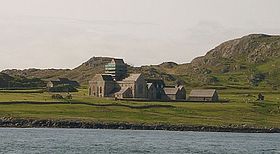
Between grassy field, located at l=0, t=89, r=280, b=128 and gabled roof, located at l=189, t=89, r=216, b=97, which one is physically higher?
gabled roof, located at l=189, t=89, r=216, b=97

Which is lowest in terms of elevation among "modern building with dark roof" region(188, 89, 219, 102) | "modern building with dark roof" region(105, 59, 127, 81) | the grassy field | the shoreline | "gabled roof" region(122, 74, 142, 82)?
the shoreline

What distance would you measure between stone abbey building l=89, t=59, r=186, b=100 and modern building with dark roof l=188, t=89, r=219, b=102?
115 inches

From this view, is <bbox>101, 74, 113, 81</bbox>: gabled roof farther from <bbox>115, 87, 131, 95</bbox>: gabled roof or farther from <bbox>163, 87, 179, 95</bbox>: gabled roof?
<bbox>163, 87, 179, 95</bbox>: gabled roof

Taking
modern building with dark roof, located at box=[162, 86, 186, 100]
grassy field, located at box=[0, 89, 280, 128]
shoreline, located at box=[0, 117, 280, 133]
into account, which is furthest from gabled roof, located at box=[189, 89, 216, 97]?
shoreline, located at box=[0, 117, 280, 133]

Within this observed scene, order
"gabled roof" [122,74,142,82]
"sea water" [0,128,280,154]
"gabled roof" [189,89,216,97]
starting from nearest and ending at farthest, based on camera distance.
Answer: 1. "sea water" [0,128,280,154]
2. "gabled roof" [189,89,216,97]
3. "gabled roof" [122,74,142,82]

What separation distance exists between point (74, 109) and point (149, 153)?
58.5 meters

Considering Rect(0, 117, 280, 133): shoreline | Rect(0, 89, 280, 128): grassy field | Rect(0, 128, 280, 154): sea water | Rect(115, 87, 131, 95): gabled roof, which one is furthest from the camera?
Rect(115, 87, 131, 95): gabled roof

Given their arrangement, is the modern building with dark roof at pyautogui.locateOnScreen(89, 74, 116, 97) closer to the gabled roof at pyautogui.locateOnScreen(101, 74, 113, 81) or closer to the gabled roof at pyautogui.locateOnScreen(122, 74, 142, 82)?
the gabled roof at pyautogui.locateOnScreen(101, 74, 113, 81)

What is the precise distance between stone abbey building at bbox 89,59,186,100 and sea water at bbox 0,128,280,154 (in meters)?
64.9

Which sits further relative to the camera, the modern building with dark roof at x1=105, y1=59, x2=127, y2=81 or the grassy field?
the modern building with dark roof at x1=105, y1=59, x2=127, y2=81

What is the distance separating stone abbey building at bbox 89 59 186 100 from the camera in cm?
17775

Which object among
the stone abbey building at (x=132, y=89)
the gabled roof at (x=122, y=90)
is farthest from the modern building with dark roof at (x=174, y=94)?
the gabled roof at (x=122, y=90)

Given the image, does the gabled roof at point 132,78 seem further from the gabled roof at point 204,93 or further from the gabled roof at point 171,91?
the gabled roof at point 204,93

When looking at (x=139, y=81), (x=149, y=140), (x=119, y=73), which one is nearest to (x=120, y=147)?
(x=149, y=140)
